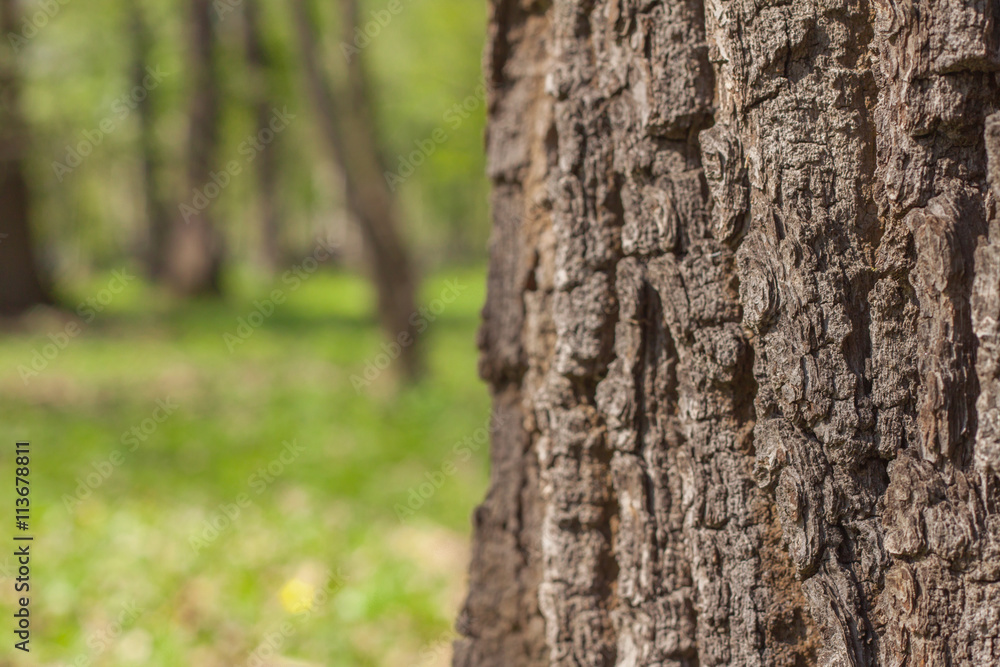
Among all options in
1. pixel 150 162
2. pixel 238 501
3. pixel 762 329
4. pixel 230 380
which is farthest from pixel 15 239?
pixel 762 329

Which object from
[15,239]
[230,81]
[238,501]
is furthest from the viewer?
[230,81]

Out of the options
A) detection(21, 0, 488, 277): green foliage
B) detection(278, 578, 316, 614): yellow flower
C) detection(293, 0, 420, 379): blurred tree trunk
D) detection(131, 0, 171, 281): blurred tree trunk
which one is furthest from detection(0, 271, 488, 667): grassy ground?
detection(131, 0, 171, 281): blurred tree trunk

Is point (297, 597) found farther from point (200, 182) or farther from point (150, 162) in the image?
point (150, 162)

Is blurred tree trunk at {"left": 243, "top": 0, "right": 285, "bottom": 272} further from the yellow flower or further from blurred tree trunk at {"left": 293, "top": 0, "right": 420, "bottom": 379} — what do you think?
the yellow flower

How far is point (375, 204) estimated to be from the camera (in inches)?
295

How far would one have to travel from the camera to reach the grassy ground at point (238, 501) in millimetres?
2986

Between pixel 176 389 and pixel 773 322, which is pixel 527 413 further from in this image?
pixel 176 389

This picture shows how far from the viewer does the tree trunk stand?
1201 mm

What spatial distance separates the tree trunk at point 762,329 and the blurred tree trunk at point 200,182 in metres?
14.2

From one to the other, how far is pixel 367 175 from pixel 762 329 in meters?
6.48

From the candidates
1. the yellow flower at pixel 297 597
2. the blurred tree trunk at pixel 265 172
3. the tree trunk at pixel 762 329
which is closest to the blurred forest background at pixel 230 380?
the yellow flower at pixel 297 597

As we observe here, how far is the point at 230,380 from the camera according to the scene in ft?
28.5

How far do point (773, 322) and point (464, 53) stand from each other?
1725 centimetres

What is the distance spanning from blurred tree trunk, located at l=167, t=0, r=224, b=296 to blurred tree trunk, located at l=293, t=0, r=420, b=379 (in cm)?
754
